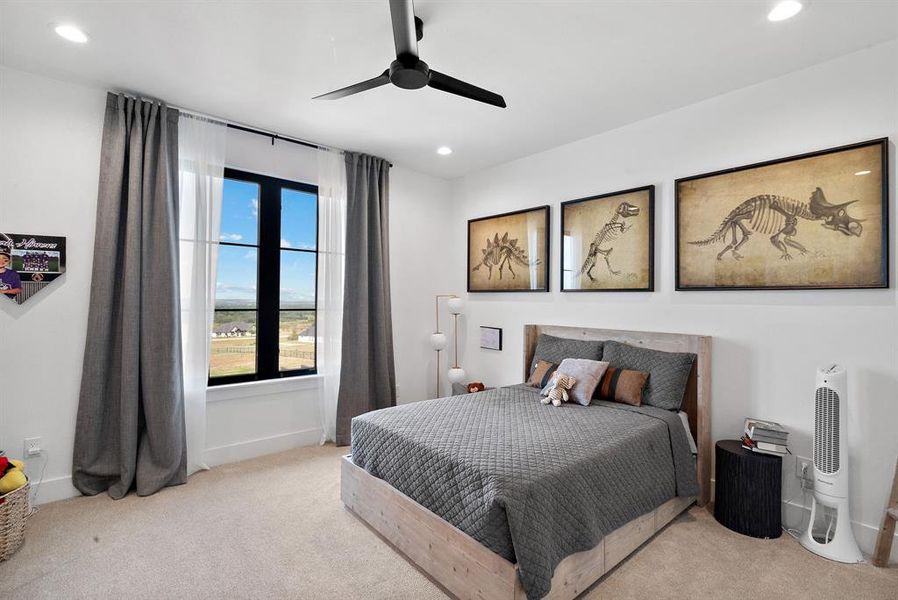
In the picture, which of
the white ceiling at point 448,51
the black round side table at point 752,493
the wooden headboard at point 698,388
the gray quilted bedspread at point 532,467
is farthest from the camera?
the wooden headboard at point 698,388

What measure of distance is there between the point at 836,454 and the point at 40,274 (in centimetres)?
→ 463

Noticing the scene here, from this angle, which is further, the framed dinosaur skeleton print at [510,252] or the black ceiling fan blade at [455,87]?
the framed dinosaur skeleton print at [510,252]

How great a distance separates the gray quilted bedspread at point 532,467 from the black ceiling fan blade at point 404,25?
1774mm

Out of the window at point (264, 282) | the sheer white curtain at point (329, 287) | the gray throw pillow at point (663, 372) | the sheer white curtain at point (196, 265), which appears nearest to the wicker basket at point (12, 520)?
the sheer white curtain at point (196, 265)

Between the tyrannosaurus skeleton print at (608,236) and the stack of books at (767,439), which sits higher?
the tyrannosaurus skeleton print at (608,236)

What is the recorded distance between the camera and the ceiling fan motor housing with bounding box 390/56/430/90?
1.81m

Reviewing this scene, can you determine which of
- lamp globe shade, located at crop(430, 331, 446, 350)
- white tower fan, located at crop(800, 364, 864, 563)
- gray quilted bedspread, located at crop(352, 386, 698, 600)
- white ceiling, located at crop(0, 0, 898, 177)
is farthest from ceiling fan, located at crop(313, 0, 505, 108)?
lamp globe shade, located at crop(430, 331, 446, 350)

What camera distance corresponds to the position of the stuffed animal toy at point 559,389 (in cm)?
290

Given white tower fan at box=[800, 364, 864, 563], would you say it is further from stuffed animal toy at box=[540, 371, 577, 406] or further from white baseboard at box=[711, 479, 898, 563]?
stuffed animal toy at box=[540, 371, 577, 406]

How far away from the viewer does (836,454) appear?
2186 millimetres

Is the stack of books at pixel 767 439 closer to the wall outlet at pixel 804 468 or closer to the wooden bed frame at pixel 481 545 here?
the wall outlet at pixel 804 468

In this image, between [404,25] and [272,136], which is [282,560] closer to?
[404,25]

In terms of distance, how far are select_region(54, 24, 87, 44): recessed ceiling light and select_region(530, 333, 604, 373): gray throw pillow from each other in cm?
352

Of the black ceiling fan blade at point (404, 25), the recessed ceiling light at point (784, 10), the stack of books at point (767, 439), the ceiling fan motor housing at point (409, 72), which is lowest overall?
the stack of books at point (767, 439)
